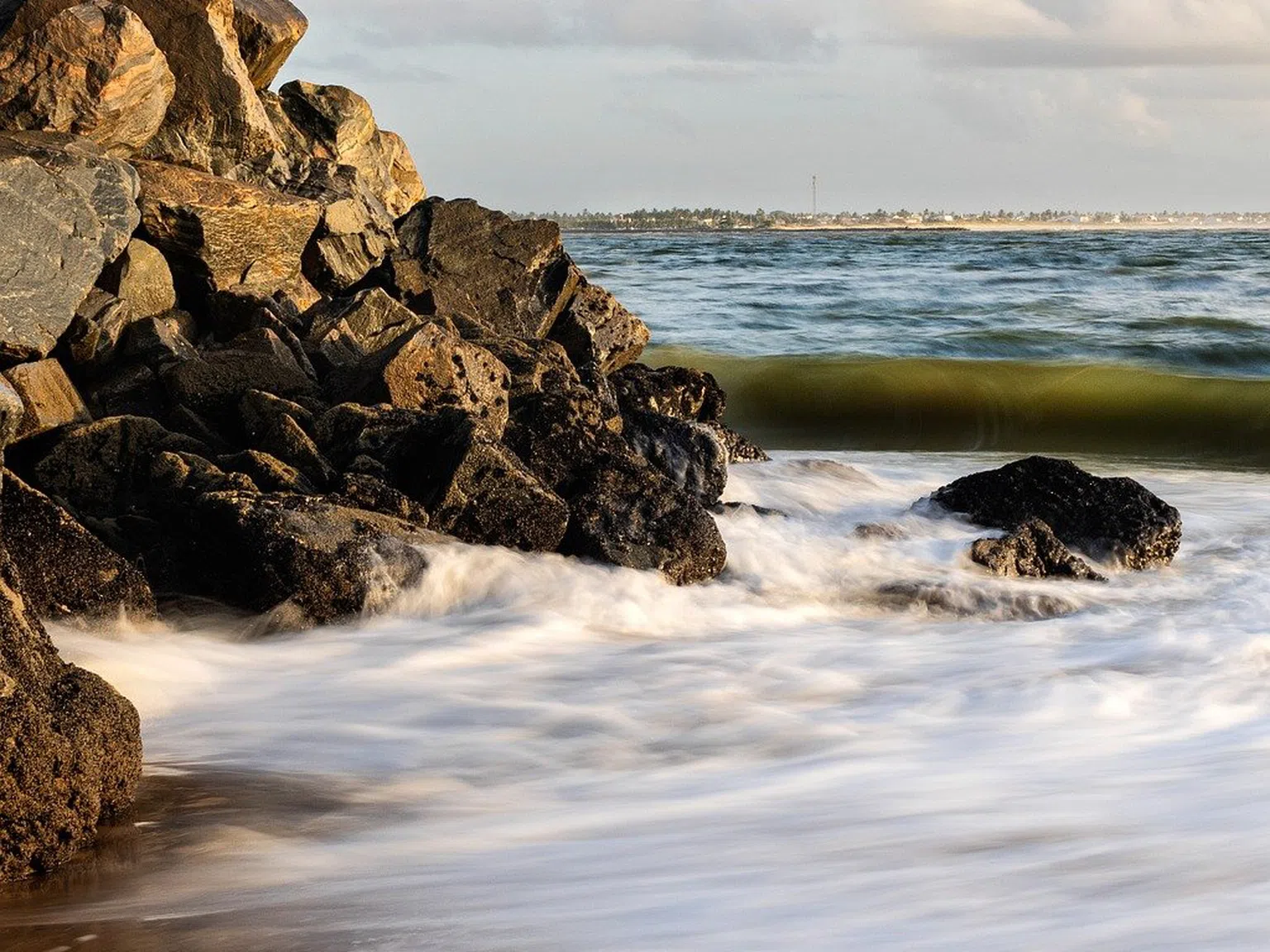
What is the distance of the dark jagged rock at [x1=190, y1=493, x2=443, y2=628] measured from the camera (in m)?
4.93

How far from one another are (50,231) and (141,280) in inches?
39.9

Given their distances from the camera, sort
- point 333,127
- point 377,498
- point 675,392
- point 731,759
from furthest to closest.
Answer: point 333,127 → point 675,392 → point 377,498 → point 731,759

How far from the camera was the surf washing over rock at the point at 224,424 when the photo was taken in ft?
15.0

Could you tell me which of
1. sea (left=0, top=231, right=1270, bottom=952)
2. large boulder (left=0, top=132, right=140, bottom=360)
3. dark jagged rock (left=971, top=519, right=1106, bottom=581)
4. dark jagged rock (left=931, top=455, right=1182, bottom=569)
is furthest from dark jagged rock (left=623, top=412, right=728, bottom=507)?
large boulder (left=0, top=132, right=140, bottom=360)

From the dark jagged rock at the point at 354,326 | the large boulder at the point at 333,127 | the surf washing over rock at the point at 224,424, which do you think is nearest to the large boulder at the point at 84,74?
the surf washing over rock at the point at 224,424

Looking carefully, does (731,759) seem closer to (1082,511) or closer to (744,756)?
(744,756)

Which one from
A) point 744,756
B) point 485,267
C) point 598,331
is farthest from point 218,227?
point 744,756

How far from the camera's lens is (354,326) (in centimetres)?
718

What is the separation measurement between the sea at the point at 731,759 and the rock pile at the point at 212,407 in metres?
0.17

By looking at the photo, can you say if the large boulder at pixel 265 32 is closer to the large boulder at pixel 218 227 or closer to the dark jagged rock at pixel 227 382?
the large boulder at pixel 218 227

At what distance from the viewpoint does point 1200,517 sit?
807 cm

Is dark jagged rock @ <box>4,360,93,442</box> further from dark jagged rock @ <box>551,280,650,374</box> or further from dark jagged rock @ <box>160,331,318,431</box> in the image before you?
dark jagged rock @ <box>551,280,650,374</box>

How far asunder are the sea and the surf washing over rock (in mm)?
180

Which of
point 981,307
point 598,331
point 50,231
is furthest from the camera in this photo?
point 981,307
